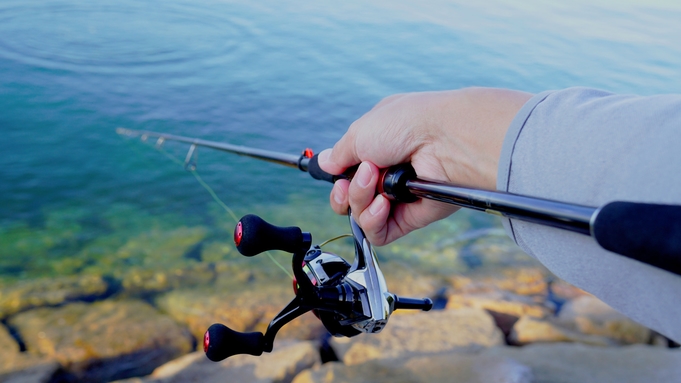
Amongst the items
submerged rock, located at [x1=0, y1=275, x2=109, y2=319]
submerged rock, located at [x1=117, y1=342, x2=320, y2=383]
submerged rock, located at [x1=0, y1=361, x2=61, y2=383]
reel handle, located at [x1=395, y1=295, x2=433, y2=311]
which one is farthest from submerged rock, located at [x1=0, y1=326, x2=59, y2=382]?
reel handle, located at [x1=395, y1=295, x2=433, y2=311]

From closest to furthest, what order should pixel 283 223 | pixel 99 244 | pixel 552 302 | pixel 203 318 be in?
pixel 203 318
pixel 552 302
pixel 99 244
pixel 283 223

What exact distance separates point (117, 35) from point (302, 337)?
6.25m

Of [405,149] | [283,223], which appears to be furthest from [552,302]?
[405,149]

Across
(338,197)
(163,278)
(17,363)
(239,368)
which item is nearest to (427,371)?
(239,368)

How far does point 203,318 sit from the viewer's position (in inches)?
116

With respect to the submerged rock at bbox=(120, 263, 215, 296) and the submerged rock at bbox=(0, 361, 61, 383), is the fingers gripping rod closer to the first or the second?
the submerged rock at bbox=(0, 361, 61, 383)

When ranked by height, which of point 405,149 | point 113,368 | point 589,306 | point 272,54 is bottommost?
point 113,368

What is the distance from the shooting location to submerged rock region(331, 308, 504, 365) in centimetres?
258

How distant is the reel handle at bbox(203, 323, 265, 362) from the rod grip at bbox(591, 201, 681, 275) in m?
0.66

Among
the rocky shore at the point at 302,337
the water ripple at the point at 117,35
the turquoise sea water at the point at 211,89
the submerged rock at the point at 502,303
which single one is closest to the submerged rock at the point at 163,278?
the rocky shore at the point at 302,337

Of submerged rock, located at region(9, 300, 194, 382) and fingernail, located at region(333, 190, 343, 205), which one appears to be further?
submerged rock, located at region(9, 300, 194, 382)

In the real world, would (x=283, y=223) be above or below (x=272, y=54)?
below

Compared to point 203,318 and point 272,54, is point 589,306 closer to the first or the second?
point 203,318

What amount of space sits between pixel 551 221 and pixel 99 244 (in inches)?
137
